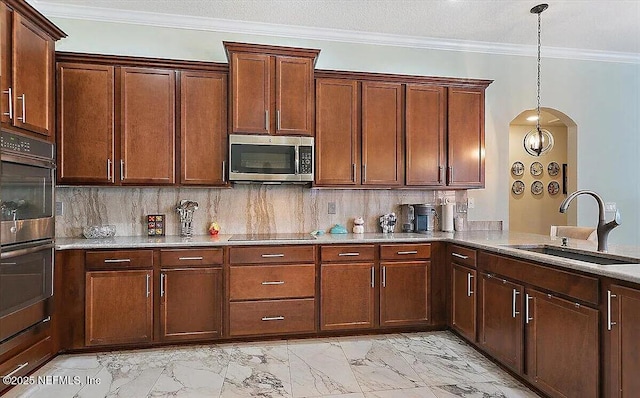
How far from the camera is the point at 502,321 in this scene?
2.68m

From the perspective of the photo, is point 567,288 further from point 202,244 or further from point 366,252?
point 202,244

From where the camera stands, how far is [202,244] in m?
3.09

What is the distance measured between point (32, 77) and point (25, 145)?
0.51 meters

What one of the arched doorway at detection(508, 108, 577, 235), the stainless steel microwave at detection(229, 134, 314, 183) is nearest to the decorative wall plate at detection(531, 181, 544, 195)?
the arched doorway at detection(508, 108, 577, 235)

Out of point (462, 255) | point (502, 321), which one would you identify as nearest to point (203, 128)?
point (462, 255)

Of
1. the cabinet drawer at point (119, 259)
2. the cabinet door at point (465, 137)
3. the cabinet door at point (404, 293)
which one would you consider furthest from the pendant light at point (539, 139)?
the cabinet drawer at point (119, 259)

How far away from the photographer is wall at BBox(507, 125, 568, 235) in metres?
6.88

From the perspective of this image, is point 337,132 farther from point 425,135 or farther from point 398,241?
point 398,241

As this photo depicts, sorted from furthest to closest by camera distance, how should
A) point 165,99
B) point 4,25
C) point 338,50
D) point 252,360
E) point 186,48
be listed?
point 338,50 → point 186,48 → point 165,99 → point 252,360 → point 4,25

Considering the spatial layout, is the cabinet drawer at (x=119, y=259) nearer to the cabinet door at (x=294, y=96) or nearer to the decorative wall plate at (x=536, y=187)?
the cabinet door at (x=294, y=96)

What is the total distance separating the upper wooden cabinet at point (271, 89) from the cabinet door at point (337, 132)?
0.48ft

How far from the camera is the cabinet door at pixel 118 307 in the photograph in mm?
2967

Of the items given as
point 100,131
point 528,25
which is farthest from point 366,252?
point 528,25

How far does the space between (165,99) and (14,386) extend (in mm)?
2327
